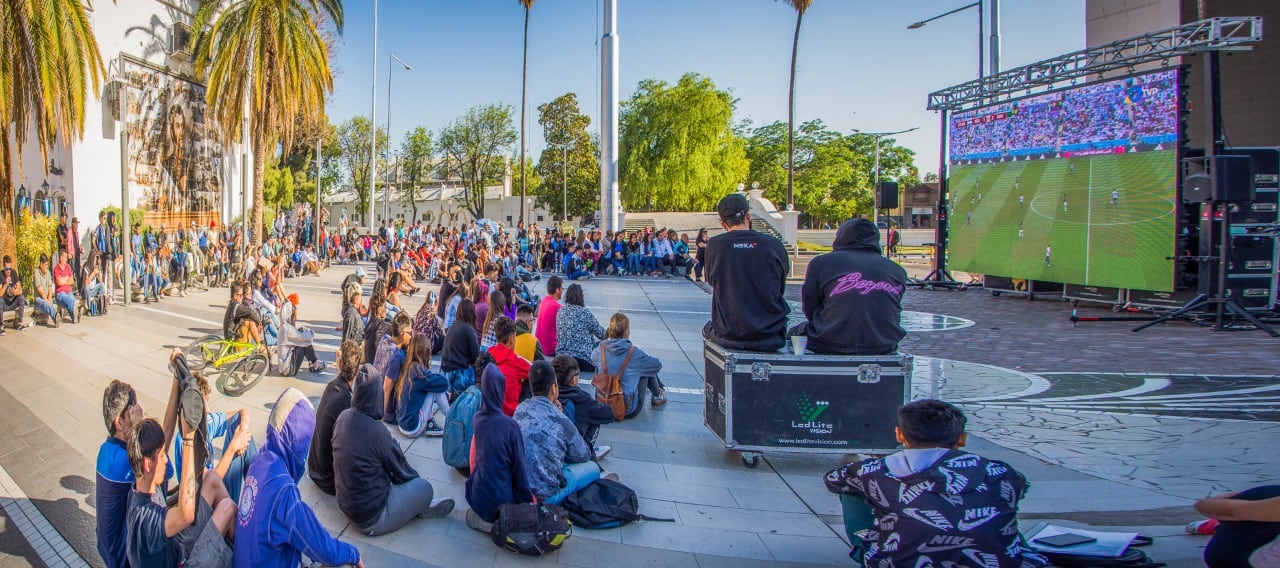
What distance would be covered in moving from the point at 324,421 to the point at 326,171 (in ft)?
205

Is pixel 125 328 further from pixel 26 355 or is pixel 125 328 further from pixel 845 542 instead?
pixel 845 542

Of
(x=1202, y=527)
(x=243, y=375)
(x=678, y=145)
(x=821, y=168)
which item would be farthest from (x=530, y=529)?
(x=821, y=168)

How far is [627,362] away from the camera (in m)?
7.51

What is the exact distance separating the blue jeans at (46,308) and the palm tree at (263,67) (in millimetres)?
7540

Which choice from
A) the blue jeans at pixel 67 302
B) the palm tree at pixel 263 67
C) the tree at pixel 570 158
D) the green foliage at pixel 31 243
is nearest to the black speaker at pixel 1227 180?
the blue jeans at pixel 67 302

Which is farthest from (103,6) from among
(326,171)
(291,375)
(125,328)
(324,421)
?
(326,171)

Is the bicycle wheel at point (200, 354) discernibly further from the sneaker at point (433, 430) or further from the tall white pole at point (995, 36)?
the tall white pole at point (995, 36)

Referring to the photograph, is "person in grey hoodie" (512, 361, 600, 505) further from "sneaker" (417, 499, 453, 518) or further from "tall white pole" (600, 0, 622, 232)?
"tall white pole" (600, 0, 622, 232)

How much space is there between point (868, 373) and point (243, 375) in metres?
6.96

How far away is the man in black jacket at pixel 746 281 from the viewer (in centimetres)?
574

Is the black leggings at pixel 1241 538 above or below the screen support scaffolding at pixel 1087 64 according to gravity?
below

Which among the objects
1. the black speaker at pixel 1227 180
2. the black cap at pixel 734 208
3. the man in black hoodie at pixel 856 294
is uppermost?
the black speaker at pixel 1227 180

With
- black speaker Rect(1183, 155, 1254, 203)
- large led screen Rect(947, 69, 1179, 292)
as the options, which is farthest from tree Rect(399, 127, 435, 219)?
black speaker Rect(1183, 155, 1254, 203)

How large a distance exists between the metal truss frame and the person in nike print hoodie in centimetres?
1351
